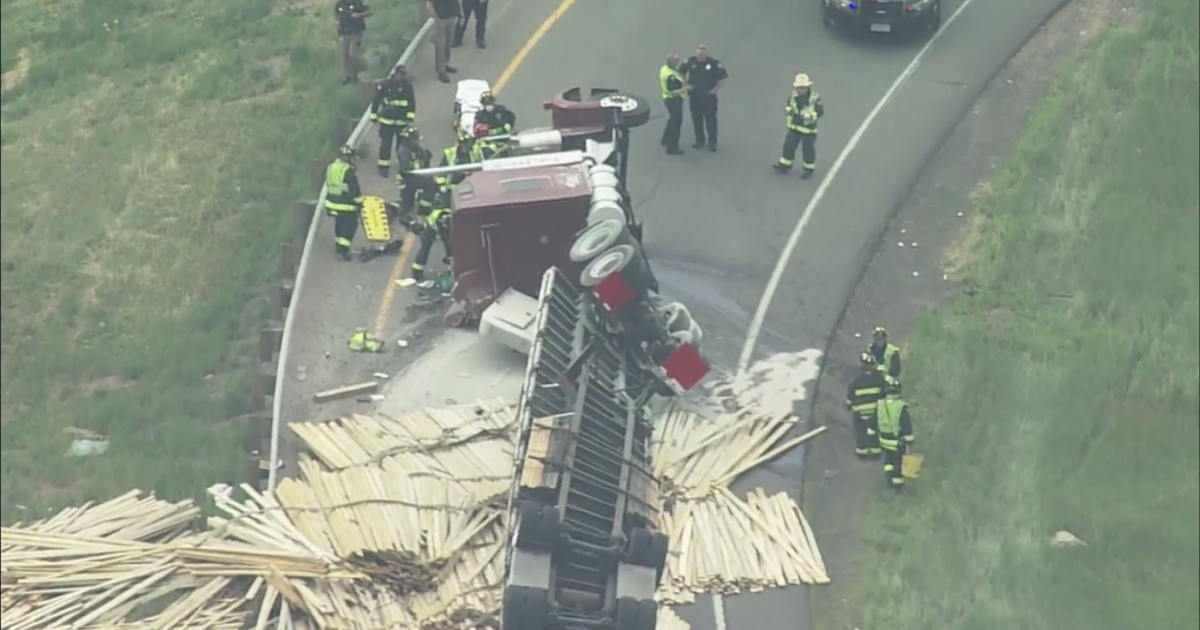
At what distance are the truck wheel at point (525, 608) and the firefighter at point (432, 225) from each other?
26.7 feet

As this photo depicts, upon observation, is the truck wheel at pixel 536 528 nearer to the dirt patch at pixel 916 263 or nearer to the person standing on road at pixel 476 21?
the dirt patch at pixel 916 263

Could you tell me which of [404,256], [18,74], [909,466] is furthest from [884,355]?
[18,74]

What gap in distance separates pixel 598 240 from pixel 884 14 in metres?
10.1

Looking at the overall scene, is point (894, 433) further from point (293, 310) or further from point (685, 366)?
point (293, 310)

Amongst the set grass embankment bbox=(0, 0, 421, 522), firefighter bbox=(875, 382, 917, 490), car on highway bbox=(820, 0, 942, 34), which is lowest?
grass embankment bbox=(0, 0, 421, 522)

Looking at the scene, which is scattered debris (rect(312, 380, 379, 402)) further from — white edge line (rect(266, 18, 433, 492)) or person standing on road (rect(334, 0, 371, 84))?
person standing on road (rect(334, 0, 371, 84))

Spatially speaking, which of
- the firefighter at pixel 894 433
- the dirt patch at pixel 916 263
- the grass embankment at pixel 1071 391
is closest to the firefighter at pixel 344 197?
the dirt patch at pixel 916 263

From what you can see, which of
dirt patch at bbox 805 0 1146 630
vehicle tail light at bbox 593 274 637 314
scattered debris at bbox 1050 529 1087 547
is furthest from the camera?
vehicle tail light at bbox 593 274 637 314

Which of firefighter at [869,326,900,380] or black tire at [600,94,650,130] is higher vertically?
black tire at [600,94,650,130]

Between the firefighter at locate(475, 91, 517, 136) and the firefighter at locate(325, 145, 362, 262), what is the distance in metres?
1.71

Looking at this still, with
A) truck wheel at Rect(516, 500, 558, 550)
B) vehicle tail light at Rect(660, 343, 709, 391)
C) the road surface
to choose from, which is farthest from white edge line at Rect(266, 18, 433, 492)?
truck wheel at Rect(516, 500, 558, 550)

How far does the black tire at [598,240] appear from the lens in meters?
20.3

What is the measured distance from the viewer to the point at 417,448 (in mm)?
20281

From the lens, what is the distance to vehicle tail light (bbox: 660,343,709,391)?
2092cm
